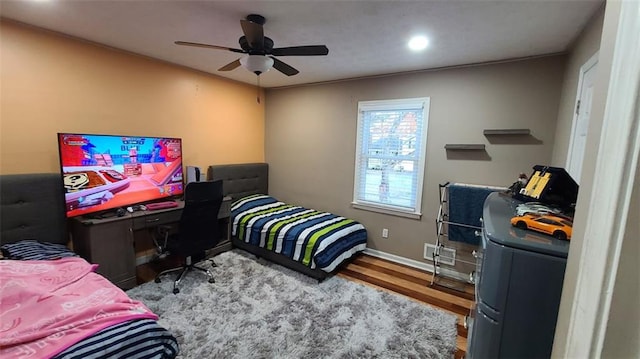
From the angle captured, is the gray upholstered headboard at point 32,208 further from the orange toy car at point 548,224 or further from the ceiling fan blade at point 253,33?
the orange toy car at point 548,224

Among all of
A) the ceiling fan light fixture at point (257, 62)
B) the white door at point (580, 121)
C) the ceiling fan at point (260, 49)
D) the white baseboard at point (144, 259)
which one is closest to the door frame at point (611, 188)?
the ceiling fan at point (260, 49)

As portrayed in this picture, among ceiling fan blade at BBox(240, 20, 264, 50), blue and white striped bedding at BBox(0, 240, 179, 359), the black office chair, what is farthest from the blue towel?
blue and white striped bedding at BBox(0, 240, 179, 359)

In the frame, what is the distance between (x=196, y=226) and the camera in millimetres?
2814

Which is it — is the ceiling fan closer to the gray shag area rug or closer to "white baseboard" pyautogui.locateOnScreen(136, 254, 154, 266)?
the gray shag area rug

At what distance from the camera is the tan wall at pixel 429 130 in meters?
2.78

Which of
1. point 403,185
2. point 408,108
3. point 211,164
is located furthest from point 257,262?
point 408,108

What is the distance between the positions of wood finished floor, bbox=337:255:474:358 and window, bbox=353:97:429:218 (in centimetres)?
71

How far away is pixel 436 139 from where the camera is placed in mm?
3305

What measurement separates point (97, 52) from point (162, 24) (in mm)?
1111

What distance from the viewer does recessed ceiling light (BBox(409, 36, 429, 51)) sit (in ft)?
7.75

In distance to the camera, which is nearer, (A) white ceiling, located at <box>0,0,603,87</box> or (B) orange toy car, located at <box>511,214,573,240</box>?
(B) orange toy car, located at <box>511,214,573,240</box>

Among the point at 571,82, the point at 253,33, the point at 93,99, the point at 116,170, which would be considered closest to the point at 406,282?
the point at 571,82

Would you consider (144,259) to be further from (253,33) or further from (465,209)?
(465,209)

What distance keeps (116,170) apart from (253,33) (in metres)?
2.11
